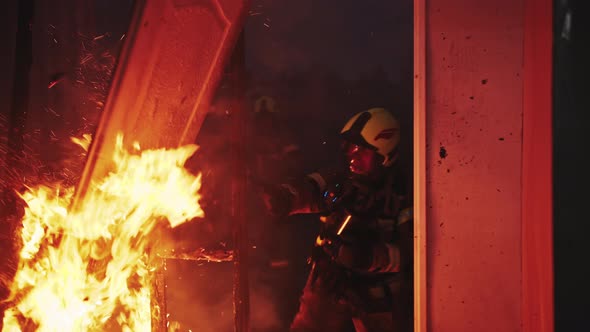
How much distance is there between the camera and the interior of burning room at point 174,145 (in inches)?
102

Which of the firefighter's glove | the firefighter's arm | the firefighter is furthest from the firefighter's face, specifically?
the firefighter's glove

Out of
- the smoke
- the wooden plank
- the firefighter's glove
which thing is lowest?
the smoke

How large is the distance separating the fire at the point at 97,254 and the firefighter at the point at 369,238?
140cm

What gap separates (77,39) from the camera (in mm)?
3941

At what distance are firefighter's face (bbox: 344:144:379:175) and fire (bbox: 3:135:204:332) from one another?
1.43 m

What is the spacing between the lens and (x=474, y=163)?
1.67m

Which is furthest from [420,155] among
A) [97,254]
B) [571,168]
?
[97,254]

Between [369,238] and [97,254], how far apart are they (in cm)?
232

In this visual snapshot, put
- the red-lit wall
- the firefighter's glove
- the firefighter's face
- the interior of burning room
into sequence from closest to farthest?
the red-lit wall → the interior of burning room → the firefighter's glove → the firefighter's face

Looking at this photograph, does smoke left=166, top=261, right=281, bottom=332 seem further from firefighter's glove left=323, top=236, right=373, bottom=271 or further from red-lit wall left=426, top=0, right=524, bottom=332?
red-lit wall left=426, top=0, right=524, bottom=332

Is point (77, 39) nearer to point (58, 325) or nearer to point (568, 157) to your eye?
point (58, 325)

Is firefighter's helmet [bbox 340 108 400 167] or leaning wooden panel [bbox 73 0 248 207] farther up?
leaning wooden panel [bbox 73 0 248 207]

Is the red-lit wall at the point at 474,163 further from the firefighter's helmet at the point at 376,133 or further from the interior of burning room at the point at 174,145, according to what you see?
the firefighter's helmet at the point at 376,133

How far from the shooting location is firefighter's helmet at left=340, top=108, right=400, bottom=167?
3.50m
